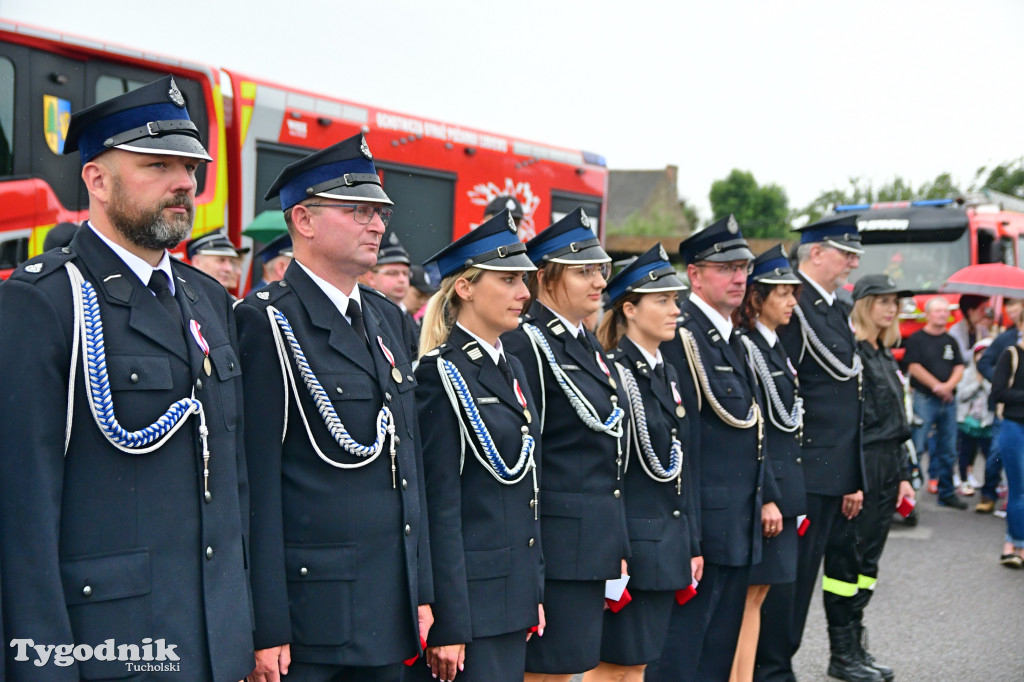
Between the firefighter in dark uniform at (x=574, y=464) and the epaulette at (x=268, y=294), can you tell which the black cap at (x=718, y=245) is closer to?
the firefighter in dark uniform at (x=574, y=464)

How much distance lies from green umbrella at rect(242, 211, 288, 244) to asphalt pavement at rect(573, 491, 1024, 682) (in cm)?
449

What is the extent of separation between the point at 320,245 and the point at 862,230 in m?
13.3

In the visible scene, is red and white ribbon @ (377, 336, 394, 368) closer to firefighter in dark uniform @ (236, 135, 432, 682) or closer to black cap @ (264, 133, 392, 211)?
firefighter in dark uniform @ (236, 135, 432, 682)

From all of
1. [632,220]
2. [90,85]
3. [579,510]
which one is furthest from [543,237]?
[632,220]

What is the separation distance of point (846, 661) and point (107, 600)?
4567mm

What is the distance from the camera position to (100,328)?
93.7 inches

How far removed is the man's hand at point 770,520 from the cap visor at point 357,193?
2.59 m

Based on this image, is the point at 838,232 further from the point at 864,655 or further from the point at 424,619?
the point at 424,619

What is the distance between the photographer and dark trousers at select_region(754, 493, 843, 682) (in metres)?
5.27

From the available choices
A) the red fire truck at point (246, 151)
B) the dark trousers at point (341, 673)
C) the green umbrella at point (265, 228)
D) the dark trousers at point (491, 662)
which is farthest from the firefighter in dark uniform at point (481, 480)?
the green umbrella at point (265, 228)

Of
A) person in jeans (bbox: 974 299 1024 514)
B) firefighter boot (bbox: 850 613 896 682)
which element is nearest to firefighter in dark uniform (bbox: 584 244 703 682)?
firefighter boot (bbox: 850 613 896 682)

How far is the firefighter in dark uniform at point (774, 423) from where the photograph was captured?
16.3ft

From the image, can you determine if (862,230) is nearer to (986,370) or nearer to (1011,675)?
(986,370)

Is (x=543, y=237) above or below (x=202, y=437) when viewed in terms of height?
above
